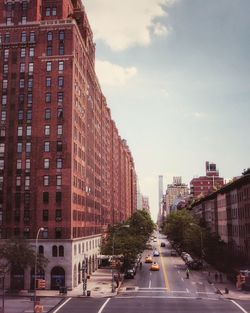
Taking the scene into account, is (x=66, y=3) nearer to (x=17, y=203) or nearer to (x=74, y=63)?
(x=74, y=63)

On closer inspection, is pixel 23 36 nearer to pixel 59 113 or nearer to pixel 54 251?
pixel 59 113

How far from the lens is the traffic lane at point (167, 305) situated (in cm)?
5241

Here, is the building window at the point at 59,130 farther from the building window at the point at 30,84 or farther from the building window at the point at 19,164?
the building window at the point at 30,84

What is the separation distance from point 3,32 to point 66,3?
1394 centimetres

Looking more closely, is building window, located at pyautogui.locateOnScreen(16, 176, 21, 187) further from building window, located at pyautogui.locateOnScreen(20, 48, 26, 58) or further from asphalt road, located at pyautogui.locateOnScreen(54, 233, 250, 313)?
asphalt road, located at pyautogui.locateOnScreen(54, 233, 250, 313)

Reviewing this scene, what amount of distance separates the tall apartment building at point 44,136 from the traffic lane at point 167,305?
57.4 feet

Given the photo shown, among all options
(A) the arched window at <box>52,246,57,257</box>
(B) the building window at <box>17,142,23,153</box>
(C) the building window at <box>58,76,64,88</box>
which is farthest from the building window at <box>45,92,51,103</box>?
(A) the arched window at <box>52,246,57,257</box>

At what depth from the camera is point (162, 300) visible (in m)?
60.0

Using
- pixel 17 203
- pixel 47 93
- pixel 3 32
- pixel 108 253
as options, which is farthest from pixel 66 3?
pixel 108 253

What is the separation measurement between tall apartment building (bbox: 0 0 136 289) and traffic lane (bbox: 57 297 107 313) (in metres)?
11.3

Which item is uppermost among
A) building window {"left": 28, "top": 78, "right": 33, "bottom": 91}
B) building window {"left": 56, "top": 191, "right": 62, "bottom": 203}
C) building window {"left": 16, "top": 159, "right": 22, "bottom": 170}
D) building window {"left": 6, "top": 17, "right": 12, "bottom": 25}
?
building window {"left": 6, "top": 17, "right": 12, "bottom": 25}

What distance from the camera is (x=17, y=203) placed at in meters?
77.7

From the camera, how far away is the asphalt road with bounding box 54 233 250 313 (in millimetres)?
53344

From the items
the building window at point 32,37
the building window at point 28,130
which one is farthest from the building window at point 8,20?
the building window at point 28,130
